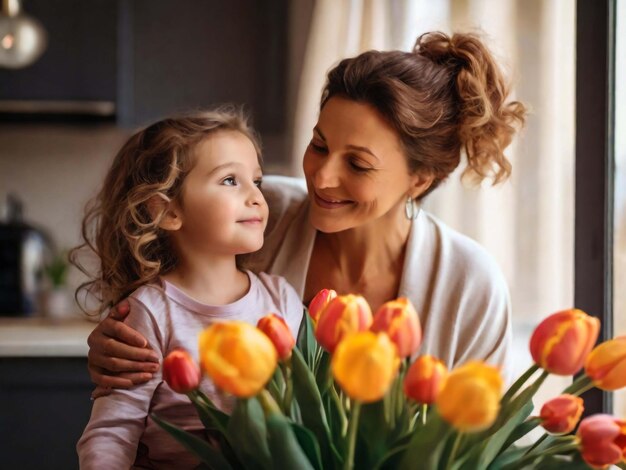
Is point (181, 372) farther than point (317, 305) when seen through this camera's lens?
No

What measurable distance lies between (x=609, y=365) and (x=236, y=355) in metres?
0.34

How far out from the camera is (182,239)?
143cm

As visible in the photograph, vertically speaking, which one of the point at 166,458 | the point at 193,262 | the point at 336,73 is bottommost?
the point at 166,458

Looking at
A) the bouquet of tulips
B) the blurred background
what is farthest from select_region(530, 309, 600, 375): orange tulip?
the blurred background

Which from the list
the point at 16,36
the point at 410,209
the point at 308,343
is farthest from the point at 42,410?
the point at 308,343

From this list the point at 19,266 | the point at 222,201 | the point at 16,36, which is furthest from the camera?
the point at 19,266

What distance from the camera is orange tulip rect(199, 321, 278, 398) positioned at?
67 cm

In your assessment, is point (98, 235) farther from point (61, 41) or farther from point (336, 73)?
point (61, 41)

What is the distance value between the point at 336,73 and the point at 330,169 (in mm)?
245

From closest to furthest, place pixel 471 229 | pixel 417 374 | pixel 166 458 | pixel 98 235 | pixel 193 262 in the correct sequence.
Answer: pixel 417 374 < pixel 166 458 < pixel 193 262 < pixel 98 235 < pixel 471 229

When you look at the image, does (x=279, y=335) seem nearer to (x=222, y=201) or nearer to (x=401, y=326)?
(x=401, y=326)

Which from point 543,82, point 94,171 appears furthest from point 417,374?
point 94,171

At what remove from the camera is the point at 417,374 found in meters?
0.72

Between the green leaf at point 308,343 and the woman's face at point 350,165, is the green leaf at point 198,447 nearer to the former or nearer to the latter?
the green leaf at point 308,343
